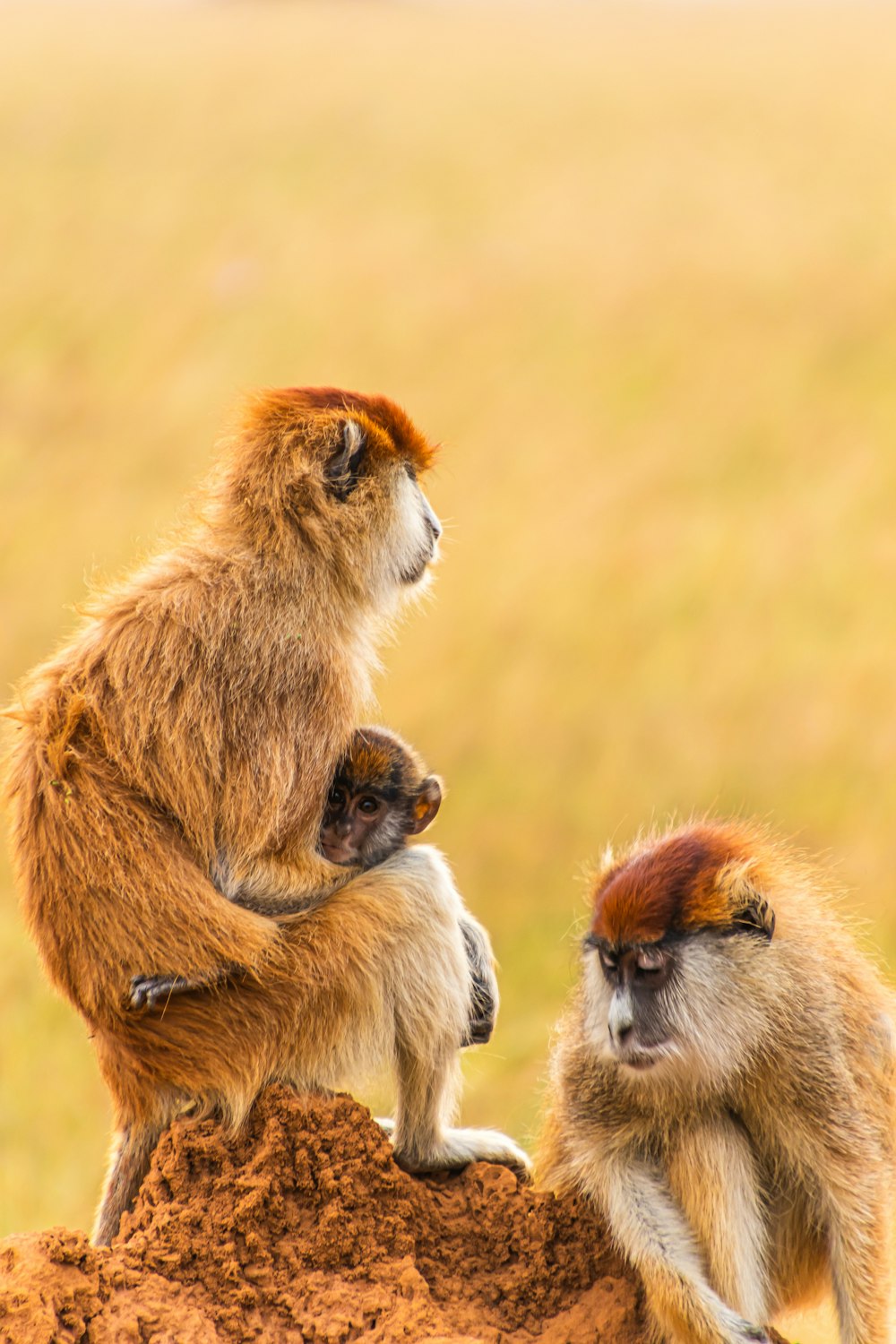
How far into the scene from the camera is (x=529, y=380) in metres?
18.8

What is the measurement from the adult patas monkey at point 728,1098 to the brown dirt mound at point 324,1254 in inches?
7.8

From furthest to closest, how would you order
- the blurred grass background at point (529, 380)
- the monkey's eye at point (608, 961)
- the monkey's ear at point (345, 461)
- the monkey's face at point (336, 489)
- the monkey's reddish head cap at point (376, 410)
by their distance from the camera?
the blurred grass background at point (529, 380), the monkey's reddish head cap at point (376, 410), the monkey's ear at point (345, 461), the monkey's face at point (336, 489), the monkey's eye at point (608, 961)

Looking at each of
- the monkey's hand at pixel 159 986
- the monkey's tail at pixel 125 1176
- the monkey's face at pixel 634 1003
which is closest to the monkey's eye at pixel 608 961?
the monkey's face at pixel 634 1003

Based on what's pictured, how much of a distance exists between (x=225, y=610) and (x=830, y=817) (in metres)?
8.56

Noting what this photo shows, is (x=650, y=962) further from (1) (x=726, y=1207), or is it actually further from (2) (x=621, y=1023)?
(1) (x=726, y=1207)

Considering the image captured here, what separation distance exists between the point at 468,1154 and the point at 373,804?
114 centimetres

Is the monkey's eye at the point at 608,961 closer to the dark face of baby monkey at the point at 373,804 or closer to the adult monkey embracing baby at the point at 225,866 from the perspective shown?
the adult monkey embracing baby at the point at 225,866

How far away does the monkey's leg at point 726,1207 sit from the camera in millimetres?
3895

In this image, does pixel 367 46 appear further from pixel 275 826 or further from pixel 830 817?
pixel 275 826

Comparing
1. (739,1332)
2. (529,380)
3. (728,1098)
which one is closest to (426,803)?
(728,1098)

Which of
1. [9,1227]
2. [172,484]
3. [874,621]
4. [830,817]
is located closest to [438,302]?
[172,484]

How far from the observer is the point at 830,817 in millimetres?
11898

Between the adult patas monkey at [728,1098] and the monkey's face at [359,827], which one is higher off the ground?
the monkey's face at [359,827]

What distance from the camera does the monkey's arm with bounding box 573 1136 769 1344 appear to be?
3.79 m
